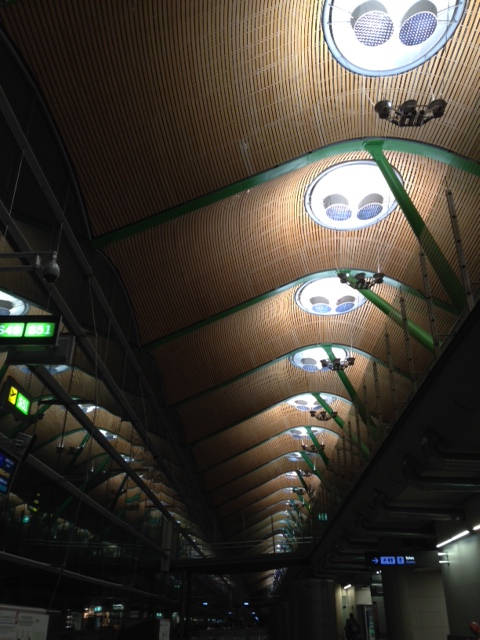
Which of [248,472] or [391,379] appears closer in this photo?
[391,379]

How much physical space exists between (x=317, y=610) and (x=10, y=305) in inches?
1100

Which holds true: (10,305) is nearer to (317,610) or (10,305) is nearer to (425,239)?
(425,239)

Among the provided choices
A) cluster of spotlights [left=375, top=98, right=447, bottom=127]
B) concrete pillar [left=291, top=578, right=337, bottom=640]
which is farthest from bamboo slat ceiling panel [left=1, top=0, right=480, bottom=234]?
concrete pillar [left=291, top=578, right=337, bottom=640]

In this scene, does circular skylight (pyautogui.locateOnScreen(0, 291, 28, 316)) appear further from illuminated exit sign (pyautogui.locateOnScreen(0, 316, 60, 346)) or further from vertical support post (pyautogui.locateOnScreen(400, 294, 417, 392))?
vertical support post (pyautogui.locateOnScreen(400, 294, 417, 392))

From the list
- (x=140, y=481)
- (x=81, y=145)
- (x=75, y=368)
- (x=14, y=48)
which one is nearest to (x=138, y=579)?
(x=140, y=481)

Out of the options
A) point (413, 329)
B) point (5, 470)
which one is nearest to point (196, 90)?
point (413, 329)

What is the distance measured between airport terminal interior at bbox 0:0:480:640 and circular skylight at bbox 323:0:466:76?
0.12 feet

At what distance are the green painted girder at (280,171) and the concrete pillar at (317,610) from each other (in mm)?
25740

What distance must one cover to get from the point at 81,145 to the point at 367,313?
42.3ft

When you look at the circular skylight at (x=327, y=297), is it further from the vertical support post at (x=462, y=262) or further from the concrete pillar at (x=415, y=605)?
the vertical support post at (x=462, y=262)

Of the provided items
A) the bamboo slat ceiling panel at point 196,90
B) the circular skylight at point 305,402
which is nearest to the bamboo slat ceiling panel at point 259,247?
the bamboo slat ceiling panel at point 196,90

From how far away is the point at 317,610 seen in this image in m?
30.7

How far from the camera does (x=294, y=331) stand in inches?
810

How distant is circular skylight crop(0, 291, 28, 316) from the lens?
8844 millimetres
